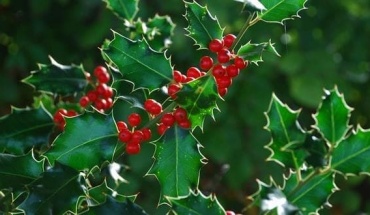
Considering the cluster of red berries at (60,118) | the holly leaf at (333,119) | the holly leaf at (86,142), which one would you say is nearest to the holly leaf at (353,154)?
the holly leaf at (333,119)

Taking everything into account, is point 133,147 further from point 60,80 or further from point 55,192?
point 60,80

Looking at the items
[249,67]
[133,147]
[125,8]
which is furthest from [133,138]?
[249,67]

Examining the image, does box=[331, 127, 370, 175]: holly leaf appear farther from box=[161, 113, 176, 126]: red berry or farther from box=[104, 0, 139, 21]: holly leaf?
box=[104, 0, 139, 21]: holly leaf

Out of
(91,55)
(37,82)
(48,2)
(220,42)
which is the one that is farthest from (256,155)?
(220,42)

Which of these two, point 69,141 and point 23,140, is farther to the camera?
point 23,140

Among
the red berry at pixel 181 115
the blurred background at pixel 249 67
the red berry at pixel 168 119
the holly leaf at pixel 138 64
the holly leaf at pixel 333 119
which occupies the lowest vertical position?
the blurred background at pixel 249 67

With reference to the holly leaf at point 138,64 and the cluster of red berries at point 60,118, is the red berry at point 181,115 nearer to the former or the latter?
the holly leaf at point 138,64

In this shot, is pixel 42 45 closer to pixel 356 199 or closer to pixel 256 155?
pixel 256 155
